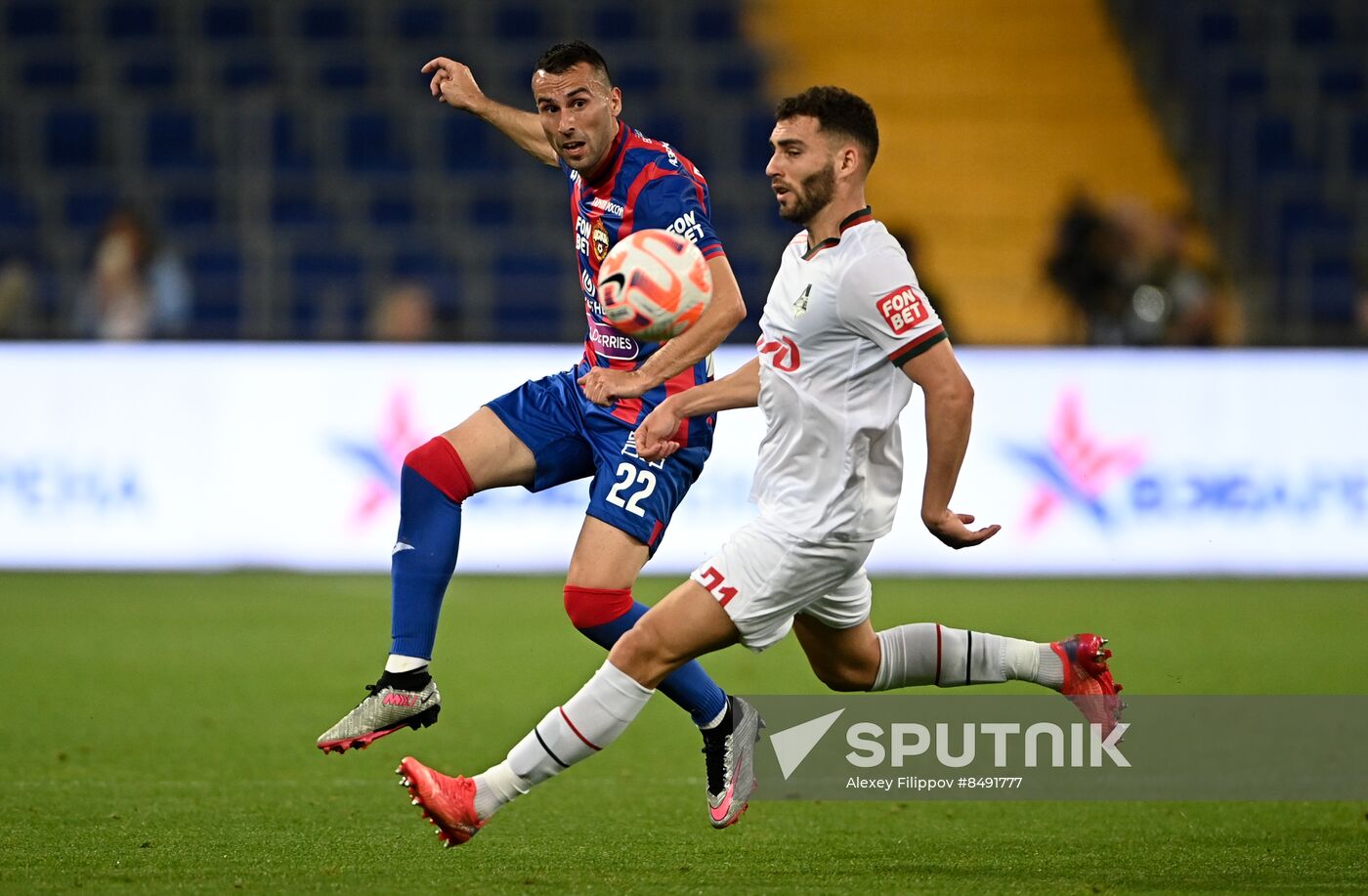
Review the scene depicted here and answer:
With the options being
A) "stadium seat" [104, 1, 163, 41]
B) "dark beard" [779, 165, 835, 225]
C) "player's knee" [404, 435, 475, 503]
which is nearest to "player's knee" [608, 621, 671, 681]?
"player's knee" [404, 435, 475, 503]

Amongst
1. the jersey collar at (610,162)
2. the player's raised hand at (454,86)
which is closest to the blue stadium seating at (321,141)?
Result: the player's raised hand at (454,86)

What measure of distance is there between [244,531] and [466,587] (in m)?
1.55

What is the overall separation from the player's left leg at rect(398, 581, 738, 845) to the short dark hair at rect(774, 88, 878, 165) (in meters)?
1.32

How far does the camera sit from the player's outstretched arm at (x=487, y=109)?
23.0 feet

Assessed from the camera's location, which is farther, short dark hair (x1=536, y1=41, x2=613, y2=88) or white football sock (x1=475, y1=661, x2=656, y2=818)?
short dark hair (x1=536, y1=41, x2=613, y2=88)

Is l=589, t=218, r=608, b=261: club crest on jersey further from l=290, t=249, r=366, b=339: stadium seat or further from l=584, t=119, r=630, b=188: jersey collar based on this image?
l=290, t=249, r=366, b=339: stadium seat

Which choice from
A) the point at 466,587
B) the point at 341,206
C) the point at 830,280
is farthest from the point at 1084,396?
the point at 830,280

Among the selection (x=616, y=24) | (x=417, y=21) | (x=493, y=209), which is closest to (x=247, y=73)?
(x=417, y=21)

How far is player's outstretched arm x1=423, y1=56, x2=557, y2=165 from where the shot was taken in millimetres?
7012

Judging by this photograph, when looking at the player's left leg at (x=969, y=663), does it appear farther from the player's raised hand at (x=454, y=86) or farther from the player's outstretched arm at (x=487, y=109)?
the player's raised hand at (x=454, y=86)

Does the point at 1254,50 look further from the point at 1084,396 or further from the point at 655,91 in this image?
the point at 1084,396

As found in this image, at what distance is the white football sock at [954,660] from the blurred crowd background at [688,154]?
809 centimetres

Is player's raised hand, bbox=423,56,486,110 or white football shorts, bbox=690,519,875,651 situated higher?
player's raised hand, bbox=423,56,486,110

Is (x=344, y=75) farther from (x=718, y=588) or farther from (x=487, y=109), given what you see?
(x=718, y=588)
